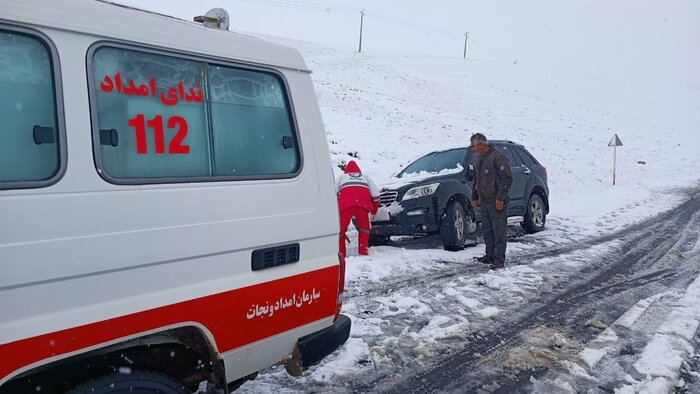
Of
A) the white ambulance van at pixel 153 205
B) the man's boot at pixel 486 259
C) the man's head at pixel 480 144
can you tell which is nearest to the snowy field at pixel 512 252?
the man's boot at pixel 486 259

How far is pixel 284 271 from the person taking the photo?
2613 millimetres

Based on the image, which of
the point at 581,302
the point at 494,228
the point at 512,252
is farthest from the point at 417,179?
the point at 581,302

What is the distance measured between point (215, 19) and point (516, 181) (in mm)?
7409

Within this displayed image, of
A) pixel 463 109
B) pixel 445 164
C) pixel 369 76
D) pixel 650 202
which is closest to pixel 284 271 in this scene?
pixel 445 164

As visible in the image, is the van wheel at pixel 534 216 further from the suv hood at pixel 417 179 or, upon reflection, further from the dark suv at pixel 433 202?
the suv hood at pixel 417 179

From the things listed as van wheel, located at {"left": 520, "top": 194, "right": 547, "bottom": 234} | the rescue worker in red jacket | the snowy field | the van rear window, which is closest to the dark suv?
the snowy field

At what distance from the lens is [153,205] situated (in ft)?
6.91

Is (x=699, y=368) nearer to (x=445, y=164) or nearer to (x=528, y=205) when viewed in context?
Result: (x=445, y=164)

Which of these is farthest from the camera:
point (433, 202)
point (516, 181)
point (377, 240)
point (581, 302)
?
point (516, 181)

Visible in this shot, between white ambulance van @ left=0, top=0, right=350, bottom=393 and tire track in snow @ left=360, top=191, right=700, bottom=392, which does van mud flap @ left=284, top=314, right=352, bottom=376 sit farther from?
tire track in snow @ left=360, top=191, right=700, bottom=392

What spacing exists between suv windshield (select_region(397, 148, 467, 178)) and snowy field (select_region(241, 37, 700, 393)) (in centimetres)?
44

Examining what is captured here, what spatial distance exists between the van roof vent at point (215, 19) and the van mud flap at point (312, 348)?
5.90 feet

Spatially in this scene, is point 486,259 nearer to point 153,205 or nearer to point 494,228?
point 494,228

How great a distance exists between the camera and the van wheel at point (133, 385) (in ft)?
6.32
